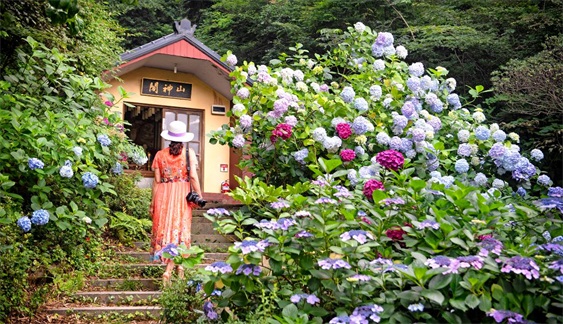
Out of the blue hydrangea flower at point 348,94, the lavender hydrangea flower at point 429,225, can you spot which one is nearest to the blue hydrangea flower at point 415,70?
the blue hydrangea flower at point 348,94

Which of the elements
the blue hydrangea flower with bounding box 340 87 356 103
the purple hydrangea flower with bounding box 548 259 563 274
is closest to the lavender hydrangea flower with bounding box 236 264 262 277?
the purple hydrangea flower with bounding box 548 259 563 274

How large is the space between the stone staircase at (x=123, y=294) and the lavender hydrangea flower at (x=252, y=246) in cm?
137

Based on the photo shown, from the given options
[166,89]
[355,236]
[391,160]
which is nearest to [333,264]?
[355,236]

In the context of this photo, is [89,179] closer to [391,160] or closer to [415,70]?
[391,160]

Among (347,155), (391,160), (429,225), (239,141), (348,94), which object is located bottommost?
(429,225)

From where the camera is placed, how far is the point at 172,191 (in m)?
6.07

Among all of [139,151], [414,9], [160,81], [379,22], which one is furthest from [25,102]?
[414,9]

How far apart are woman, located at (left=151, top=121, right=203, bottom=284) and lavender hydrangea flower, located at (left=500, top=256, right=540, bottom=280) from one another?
3892 millimetres

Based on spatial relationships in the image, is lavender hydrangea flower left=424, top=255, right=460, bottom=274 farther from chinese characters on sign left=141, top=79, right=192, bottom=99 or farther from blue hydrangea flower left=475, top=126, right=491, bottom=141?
chinese characters on sign left=141, top=79, right=192, bottom=99

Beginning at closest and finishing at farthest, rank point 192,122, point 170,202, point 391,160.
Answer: point 391,160, point 170,202, point 192,122

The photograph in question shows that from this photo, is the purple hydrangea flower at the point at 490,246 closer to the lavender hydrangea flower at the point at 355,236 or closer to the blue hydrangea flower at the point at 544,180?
the lavender hydrangea flower at the point at 355,236

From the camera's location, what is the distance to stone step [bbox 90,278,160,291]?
6.08 m

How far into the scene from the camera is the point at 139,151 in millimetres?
6594

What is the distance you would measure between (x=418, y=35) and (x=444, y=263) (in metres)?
11.4
